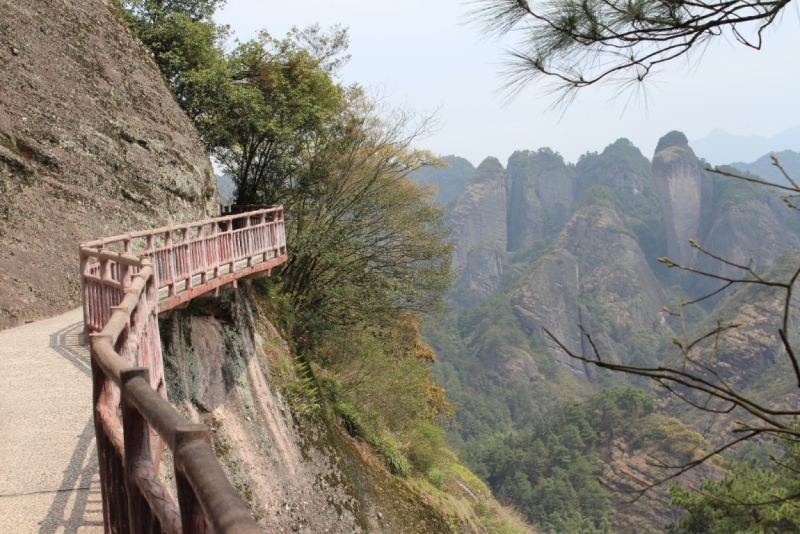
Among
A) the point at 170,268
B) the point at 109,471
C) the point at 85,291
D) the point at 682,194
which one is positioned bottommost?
the point at 109,471

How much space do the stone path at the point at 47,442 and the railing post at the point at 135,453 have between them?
2.66m

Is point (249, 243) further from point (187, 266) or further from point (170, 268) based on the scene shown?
point (170, 268)

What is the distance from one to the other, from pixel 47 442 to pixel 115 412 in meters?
3.32

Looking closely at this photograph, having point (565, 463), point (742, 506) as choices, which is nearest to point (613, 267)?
point (565, 463)

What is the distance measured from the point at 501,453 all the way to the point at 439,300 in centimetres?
5325

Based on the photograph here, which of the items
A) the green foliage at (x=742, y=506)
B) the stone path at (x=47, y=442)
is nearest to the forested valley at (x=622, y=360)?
the green foliage at (x=742, y=506)

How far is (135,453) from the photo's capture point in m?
1.97

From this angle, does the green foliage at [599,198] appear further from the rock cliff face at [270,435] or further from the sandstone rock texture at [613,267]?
the rock cliff face at [270,435]

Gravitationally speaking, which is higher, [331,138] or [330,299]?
[331,138]

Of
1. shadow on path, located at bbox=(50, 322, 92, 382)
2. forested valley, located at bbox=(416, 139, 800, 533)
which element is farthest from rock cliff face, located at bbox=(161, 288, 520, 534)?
forested valley, located at bbox=(416, 139, 800, 533)

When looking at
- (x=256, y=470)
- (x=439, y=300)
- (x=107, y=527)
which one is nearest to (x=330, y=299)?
(x=439, y=300)

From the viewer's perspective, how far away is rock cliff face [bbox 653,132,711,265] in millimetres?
181250

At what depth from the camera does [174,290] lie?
8.25 m

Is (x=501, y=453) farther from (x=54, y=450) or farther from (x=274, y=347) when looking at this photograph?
(x=54, y=450)
